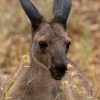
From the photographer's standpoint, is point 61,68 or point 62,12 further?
point 62,12

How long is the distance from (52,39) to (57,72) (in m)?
0.42

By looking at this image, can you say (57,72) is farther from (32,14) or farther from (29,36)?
(29,36)

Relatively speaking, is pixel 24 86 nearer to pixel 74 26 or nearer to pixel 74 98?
pixel 74 98

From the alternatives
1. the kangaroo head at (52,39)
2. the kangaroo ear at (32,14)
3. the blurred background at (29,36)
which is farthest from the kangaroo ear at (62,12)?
the blurred background at (29,36)

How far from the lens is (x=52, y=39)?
6.63 m

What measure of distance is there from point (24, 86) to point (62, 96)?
449mm

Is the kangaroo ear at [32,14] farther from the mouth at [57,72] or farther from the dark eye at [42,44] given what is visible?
the mouth at [57,72]

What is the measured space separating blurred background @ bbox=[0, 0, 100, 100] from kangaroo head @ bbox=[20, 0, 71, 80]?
220cm

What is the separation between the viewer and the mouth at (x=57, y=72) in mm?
6359

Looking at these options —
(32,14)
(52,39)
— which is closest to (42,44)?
(52,39)

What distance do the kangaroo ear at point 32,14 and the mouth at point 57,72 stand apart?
689 mm

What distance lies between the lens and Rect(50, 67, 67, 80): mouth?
636 cm

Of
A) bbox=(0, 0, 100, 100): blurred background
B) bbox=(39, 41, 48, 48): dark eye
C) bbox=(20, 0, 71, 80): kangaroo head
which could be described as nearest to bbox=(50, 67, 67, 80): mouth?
bbox=(20, 0, 71, 80): kangaroo head

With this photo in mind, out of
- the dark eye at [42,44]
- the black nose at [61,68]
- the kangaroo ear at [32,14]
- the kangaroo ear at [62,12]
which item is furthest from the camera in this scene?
the kangaroo ear at [62,12]
